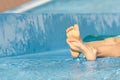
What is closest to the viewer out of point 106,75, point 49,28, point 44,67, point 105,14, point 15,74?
point 106,75

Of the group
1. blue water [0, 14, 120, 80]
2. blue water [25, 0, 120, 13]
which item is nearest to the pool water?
blue water [0, 14, 120, 80]

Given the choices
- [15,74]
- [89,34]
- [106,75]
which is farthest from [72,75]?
[89,34]

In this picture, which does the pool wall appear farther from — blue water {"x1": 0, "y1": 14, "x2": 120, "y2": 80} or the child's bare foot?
the child's bare foot

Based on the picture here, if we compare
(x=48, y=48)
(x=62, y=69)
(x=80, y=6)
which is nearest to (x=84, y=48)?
(x=62, y=69)

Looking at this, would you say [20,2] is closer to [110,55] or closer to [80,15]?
[80,15]

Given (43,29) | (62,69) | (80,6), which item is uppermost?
(80,6)

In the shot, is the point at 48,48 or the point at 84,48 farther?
the point at 48,48

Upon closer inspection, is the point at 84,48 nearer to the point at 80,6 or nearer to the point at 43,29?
the point at 43,29
